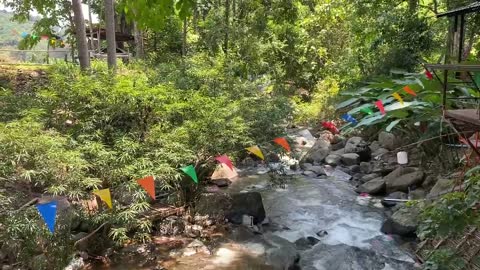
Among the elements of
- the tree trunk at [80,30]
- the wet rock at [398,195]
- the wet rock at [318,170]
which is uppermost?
the tree trunk at [80,30]

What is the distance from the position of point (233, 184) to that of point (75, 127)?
14.1ft

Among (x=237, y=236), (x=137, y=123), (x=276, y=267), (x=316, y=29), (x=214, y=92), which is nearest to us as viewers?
(x=276, y=267)

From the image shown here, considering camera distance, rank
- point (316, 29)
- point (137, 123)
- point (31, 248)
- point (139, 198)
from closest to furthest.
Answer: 1. point (31, 248)
2. point (139, 198)
3. point (137, 123)
4. point (316, 29)

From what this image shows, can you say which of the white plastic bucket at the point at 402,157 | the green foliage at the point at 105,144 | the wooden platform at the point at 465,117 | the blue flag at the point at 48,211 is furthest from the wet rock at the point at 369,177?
the blue flag at the point at 48,211

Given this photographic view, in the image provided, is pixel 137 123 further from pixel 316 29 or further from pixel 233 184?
pixel 316 29

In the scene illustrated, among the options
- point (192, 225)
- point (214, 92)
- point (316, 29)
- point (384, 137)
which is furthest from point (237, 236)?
point (316, 29)

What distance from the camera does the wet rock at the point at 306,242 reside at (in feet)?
21.4

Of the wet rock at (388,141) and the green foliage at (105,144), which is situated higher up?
the green foliage at (105,144)

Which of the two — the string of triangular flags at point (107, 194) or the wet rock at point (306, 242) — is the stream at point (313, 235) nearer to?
the wet rock at point (306, 242)

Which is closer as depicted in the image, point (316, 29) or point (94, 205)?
point (94, 205)

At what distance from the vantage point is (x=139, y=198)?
210 inches

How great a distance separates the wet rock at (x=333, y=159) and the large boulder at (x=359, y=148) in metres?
0.43

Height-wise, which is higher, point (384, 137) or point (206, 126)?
point (206, 126)

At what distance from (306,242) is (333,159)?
4916 mm
